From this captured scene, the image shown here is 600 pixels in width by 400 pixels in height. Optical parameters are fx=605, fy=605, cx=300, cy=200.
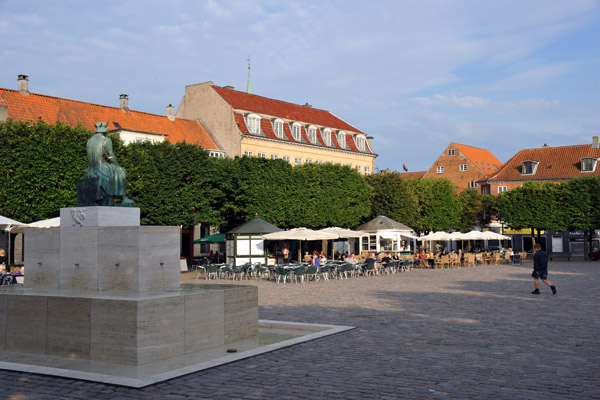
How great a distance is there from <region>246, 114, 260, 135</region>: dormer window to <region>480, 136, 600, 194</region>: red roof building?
102 feet

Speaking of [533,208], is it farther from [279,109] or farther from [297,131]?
[279,109]

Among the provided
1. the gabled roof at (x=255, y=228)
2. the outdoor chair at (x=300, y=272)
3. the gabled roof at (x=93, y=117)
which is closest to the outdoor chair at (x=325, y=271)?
the outdoor chair at (x=300, y=272)

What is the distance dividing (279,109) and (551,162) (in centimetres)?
3259

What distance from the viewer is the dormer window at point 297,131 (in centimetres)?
6159

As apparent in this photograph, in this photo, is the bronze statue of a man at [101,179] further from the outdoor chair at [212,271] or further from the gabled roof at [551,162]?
the gabled roof at [551,162]

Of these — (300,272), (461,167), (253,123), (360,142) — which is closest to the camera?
(300,272)

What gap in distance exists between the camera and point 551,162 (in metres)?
70.4

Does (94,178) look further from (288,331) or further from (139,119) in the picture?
(139,119)

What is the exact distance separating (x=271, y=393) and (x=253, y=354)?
2329mm

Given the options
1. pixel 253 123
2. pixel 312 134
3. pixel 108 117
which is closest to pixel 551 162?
pixel 312 134

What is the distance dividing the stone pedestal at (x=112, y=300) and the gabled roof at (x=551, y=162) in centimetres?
6466

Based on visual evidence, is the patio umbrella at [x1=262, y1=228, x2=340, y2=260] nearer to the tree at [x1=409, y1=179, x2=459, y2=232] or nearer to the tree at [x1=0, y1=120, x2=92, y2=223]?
the tree at [x1=0, y1=120, x2=92, y2=223]

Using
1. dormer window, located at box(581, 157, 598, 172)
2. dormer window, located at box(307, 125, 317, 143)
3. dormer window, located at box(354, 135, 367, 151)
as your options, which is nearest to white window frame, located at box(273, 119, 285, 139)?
→ dormer window, located at box(307, 125, 317, 143)

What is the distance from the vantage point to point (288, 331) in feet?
39.7
